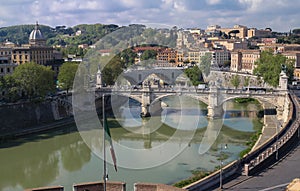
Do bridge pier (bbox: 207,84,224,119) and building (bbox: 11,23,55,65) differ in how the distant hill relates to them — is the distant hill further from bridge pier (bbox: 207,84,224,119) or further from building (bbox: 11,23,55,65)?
bridge pier (bbox: 207,84,224,119)

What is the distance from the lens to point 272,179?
11.0 meters

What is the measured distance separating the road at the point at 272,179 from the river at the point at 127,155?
3.08m

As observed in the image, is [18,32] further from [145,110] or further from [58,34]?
[145,110]

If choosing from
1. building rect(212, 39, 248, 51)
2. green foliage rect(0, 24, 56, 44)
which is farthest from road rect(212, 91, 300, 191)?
green foliage rect(0, 24, 56, 44)

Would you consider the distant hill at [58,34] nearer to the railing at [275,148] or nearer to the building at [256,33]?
the building at [256,33]

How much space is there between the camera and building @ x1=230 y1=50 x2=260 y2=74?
158 feet

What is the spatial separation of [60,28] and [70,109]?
85840 mm

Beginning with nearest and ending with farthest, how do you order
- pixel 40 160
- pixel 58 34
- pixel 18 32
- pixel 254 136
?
pixel 40 160 < pixel 254 136 < pixel 18 32 < pixel 58 34

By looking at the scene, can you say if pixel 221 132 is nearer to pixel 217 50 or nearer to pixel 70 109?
pixel 70 109

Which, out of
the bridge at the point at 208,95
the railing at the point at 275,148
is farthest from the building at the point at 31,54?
the railing at the point at 275,148

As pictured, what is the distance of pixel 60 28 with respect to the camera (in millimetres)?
108438

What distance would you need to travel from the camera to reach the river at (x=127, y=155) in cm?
1467

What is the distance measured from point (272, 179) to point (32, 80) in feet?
52.8

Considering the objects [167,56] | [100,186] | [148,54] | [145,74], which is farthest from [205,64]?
[100,186]
